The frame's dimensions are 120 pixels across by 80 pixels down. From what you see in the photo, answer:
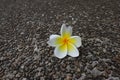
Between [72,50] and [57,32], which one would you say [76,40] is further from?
[57,32]

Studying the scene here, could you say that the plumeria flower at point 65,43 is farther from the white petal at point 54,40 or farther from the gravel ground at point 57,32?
the gravel ground at point 57,32

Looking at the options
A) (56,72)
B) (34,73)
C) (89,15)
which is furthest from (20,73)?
(89,15)

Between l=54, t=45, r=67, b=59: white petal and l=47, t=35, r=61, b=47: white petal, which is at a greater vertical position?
l=47, t=35, r=61, b=47: white petal

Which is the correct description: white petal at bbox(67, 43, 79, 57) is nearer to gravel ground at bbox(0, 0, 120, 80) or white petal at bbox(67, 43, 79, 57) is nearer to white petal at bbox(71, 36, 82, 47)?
white petal at bbox(71, 36, 82, 47)

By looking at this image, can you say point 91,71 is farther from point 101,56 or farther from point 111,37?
point 111,37

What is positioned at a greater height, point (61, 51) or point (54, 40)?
point (54, 40)

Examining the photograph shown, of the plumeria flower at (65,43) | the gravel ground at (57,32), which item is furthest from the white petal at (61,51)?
the gravel ground at (57,32)

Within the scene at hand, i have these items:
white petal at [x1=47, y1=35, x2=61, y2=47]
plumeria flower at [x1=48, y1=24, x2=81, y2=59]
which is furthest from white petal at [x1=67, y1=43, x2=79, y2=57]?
white petal at [x1=47, y1=35, x2=61, y2=47]

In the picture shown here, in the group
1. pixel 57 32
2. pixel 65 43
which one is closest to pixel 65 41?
pixel 65 43
